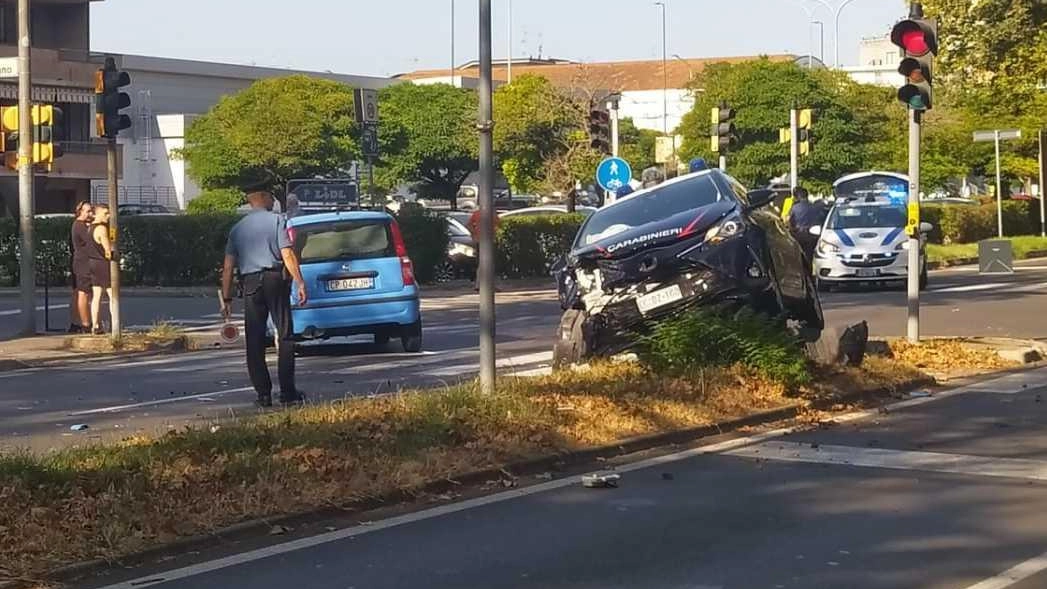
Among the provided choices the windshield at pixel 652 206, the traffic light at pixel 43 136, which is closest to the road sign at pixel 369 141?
the traffic light at pixel 43 136

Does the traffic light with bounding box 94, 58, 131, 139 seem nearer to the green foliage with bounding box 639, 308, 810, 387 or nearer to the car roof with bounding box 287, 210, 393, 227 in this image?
the car roof with bounding box 287, 210, 393, 227

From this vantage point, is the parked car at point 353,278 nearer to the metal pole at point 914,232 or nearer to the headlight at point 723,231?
the headlight at point 723,231

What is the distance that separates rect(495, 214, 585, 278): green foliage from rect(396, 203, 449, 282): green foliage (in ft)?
4.42

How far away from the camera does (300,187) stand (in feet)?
129

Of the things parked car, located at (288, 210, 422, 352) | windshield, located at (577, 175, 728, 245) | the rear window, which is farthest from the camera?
the rear window

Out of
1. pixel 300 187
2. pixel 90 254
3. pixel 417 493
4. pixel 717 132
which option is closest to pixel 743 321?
pixel 417 493

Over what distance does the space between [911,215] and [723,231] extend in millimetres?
3031

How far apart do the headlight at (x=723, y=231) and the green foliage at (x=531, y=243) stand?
19.7m

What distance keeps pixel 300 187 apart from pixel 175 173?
37.4 metres

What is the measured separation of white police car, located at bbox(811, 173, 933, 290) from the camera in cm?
2800

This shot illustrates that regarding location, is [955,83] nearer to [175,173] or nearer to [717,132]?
[717,132]

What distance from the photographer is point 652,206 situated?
14898 mm

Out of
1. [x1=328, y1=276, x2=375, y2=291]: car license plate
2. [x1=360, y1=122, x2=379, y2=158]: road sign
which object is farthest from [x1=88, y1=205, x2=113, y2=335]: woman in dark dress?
[x1=360, y1=122, x2=379, y2=158]: road sign

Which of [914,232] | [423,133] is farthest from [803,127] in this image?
[423,133]
